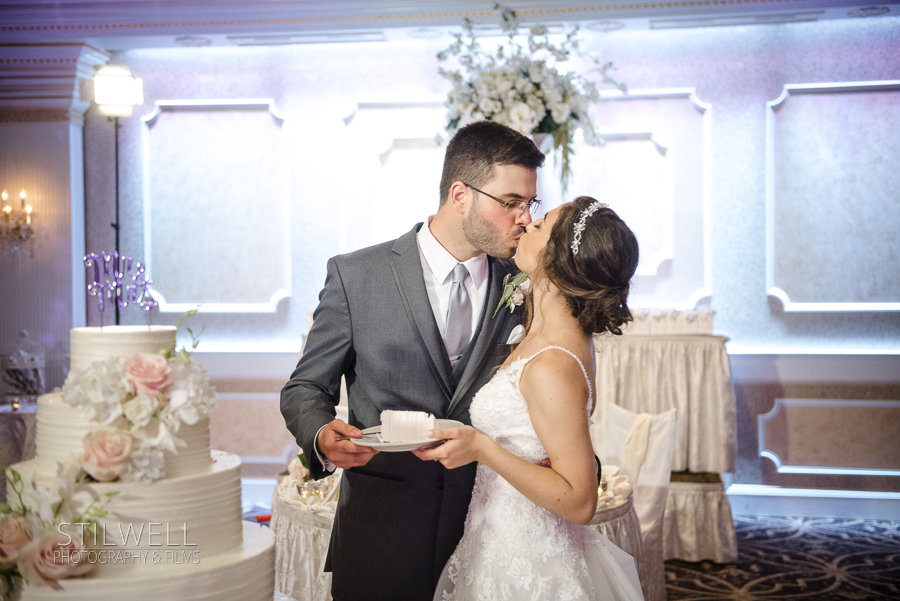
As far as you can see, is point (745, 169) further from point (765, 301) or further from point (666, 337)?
point (666, 337)

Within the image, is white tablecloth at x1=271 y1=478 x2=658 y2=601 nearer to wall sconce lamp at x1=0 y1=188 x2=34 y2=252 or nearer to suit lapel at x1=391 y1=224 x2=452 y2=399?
suit lapel at x1=391 y1=224 x2=452 y2=399

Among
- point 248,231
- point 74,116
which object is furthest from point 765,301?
point 74,116

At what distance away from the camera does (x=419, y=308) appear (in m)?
2.16

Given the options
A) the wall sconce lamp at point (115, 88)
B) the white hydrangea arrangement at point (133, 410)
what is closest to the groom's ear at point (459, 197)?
the white hydrangea arrangement at point (133, 410)

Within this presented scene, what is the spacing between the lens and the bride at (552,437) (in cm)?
183

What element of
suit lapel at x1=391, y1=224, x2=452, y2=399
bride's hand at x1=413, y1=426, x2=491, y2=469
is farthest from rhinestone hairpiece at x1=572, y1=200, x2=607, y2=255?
bride's hand at x1=413, y1=426, x2=491, y2=469

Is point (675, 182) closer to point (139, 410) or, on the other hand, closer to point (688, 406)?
point (688, 406)

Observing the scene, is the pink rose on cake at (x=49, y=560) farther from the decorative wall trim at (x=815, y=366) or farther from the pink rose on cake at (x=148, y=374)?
the decorative wall trim at (x=815, y=366)

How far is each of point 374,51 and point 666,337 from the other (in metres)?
3.52

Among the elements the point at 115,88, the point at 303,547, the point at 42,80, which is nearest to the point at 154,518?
the point at 303,547

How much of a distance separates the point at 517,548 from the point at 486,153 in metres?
1.21

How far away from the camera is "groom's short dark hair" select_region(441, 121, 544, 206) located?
7.66 feet

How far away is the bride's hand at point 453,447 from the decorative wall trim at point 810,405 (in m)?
5.00

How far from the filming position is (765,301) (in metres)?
6.11
